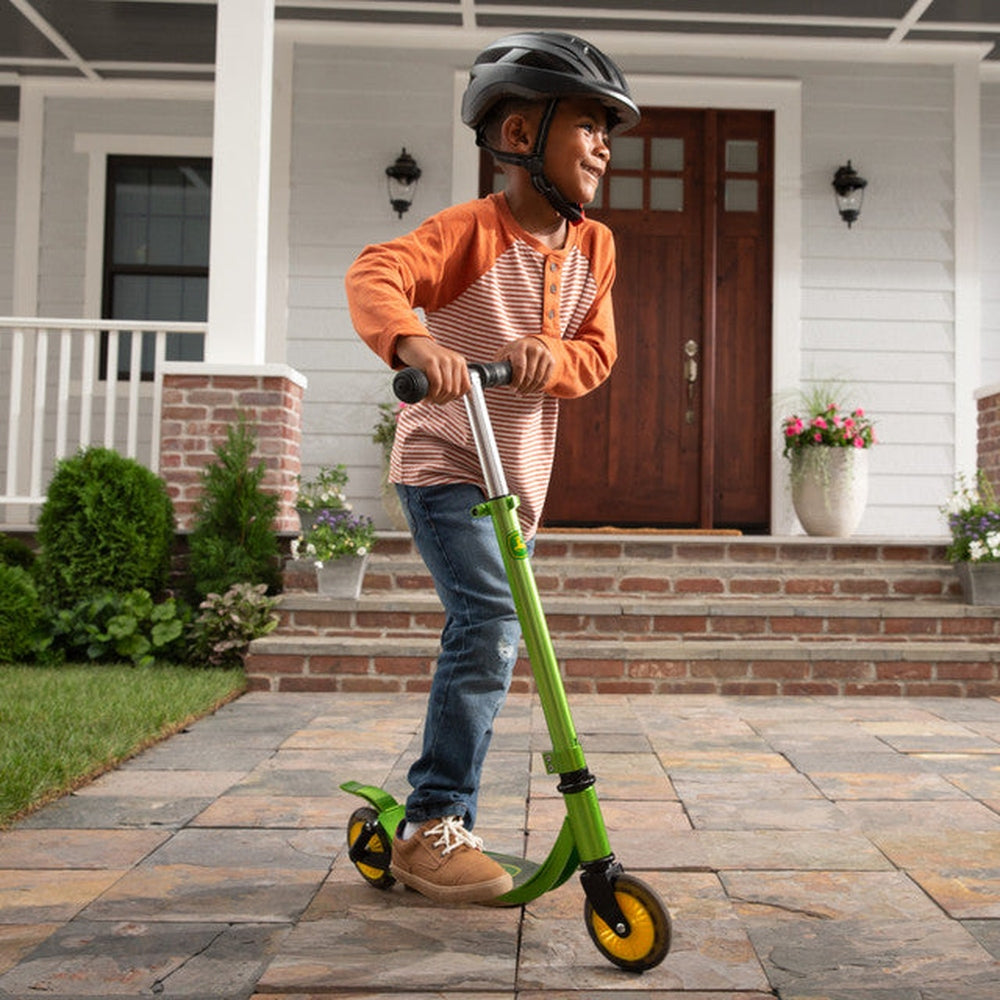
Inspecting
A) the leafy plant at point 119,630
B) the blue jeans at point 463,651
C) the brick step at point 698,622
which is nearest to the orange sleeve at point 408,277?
the blue jeans at point 463,651

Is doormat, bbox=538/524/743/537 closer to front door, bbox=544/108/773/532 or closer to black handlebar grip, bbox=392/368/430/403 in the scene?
front door, bbox=544/108/773/532

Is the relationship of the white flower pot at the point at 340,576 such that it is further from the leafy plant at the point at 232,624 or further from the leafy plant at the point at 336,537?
the leafy plant at the point at 232,624

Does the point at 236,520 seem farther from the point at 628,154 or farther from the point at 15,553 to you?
the point at 628,154

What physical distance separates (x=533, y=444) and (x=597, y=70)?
0.67 m

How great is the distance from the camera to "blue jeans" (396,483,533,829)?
2.06 metres

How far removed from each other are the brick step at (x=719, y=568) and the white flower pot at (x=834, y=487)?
2.80 ft

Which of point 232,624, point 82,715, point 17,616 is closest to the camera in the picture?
point 82,715

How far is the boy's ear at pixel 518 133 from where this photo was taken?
6.57 ft

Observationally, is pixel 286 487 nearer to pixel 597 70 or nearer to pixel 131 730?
pixel 131 730

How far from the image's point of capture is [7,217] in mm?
8516

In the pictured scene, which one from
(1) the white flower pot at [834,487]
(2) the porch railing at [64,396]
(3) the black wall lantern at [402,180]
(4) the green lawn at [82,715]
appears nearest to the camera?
(4) the green lawn at [82,715]

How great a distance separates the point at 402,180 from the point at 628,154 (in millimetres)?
1508

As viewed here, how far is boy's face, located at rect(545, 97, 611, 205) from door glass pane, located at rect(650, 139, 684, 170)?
594 centimetres

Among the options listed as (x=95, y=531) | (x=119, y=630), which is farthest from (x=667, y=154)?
(x=119, y=630)
